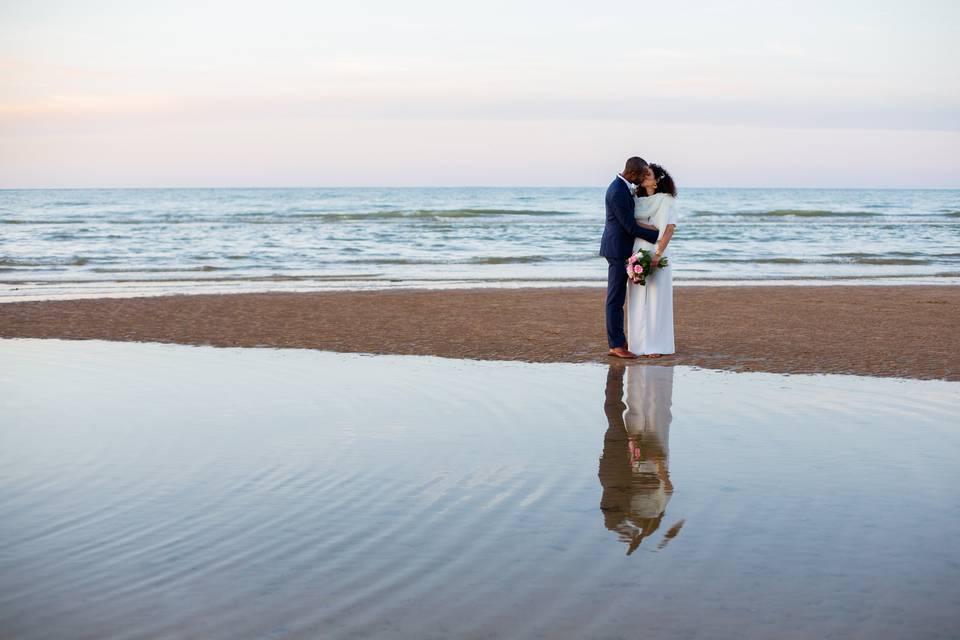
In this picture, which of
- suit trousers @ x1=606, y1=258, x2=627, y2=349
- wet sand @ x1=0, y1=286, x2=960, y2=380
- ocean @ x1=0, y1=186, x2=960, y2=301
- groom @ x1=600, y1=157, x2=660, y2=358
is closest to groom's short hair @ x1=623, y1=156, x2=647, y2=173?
groom @ x1=600, y1=157, x2=660, y2=358

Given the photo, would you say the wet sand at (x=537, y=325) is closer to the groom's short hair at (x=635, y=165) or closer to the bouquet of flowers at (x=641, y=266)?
the bouquet of flowers at (x=641, y=266)

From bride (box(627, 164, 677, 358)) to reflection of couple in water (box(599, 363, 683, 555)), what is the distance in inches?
44.1

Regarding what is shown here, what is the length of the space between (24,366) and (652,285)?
5.54 metres

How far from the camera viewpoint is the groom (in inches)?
353

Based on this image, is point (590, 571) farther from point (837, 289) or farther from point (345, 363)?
point (837, 289)

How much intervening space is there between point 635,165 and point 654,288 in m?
1.16

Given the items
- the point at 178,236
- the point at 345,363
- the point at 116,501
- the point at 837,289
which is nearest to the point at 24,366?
the point at 345,363

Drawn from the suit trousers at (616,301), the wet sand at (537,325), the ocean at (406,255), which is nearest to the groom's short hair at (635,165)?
the suit trousers at (616,301)

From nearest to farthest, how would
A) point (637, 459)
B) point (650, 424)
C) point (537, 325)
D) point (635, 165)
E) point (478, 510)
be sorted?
point (478, 510)
point (637, 459)
point (650, 424)
point (635, 165)
point (537, 325)

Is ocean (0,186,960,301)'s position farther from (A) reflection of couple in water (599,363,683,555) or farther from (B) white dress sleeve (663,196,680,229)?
(A) reflection of couple in water (599,363,683,555)

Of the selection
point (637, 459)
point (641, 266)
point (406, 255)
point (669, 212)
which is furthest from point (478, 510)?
point (406, 255)

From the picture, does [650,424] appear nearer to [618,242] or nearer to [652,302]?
[652,302]

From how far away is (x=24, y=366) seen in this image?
8328mm

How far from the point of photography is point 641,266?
9.01 metres
